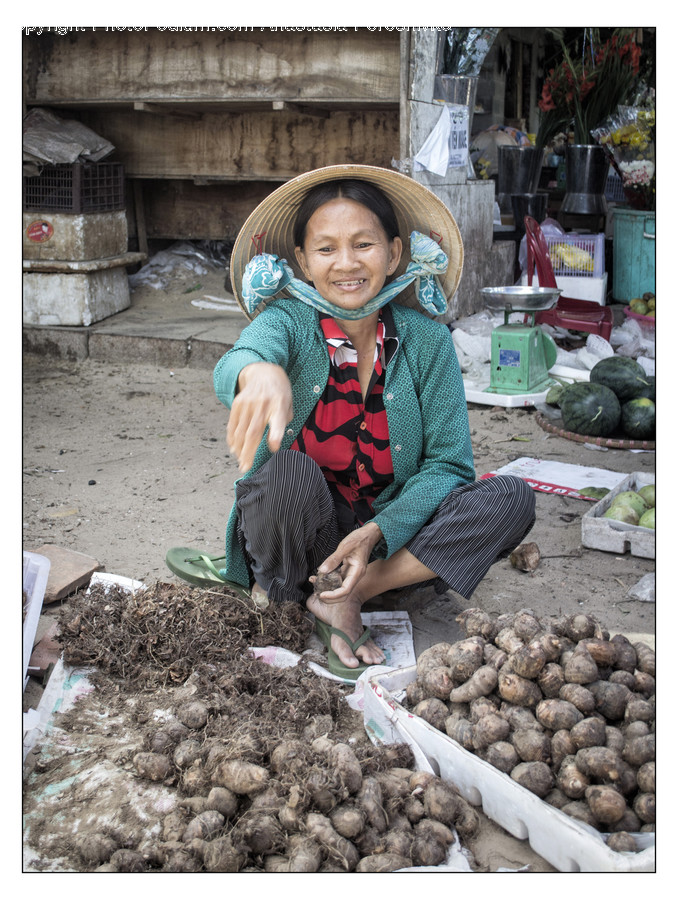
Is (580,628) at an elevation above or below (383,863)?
→ above

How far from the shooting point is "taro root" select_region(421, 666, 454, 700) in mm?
1935

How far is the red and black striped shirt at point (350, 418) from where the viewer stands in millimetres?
2451

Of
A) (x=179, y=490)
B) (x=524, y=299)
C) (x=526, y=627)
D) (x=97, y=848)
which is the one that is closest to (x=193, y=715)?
(x=97, y=848)

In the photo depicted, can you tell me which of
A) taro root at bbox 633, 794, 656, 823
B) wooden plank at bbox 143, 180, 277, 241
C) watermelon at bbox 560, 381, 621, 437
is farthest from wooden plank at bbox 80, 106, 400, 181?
taro root at bbox 633, 794, 656, 823

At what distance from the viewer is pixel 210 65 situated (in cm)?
565

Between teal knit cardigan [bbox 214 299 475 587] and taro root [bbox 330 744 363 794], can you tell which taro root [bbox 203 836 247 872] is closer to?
taro root [bbox 330 744 363 794]

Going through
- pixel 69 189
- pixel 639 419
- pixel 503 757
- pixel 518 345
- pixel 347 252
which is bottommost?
pixel 503 757

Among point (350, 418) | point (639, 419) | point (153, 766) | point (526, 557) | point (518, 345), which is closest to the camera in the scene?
point (153, 766)

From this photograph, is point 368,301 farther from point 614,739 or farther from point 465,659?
point 614,739

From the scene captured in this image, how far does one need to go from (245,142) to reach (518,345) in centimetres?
290

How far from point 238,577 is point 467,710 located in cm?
101

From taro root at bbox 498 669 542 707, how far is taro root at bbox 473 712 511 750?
6cm

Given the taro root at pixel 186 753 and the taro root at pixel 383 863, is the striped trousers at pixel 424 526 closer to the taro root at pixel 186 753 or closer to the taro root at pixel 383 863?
the taro root at pixel 186 753

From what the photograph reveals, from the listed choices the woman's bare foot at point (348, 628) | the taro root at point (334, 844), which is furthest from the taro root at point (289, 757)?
the woman's bare foot at point (348, 628)
